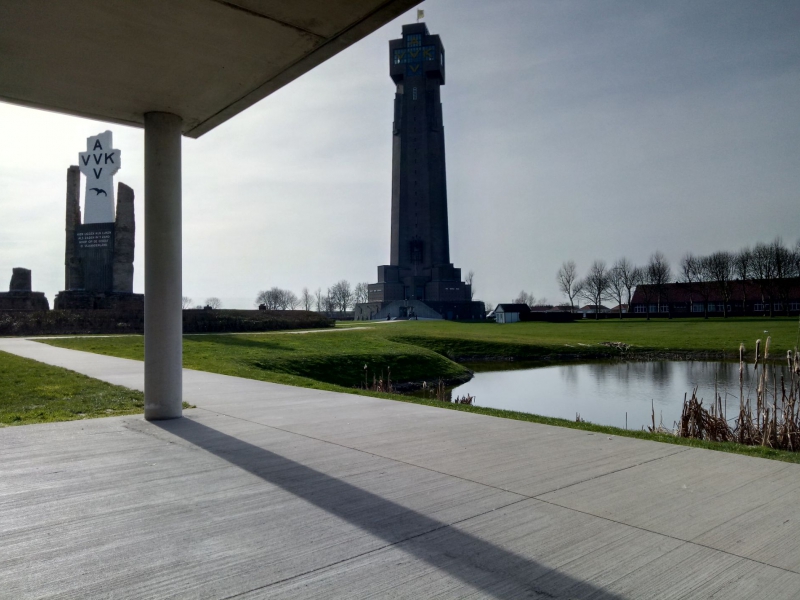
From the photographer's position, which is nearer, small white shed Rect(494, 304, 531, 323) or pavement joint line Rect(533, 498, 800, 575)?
pavement joint line Rect(533, 498, 800, 575)

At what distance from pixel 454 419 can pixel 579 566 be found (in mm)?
4451

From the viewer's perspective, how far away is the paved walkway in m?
2.85

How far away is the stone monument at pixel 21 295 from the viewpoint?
115ft

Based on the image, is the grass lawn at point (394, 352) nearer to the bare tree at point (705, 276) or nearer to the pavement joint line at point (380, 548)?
the pavement joint line at point (380, 548)

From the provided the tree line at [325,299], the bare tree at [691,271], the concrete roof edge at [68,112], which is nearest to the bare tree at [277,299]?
the tree line at [325,299]

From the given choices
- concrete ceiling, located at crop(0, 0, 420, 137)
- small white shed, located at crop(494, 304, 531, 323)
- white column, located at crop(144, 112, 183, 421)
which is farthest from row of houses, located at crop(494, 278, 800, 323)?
concrete ceiling, located at crop(0, 0, 420, 137)

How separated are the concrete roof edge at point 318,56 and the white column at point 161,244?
58 cm

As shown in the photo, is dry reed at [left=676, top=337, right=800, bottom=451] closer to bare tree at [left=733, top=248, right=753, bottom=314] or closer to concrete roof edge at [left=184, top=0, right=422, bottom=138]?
concrete roof edge at [left=184, top=0, right=422, bottom=138]

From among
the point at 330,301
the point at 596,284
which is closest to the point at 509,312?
the point at 596,284

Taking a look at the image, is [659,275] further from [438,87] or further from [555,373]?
[555,373]

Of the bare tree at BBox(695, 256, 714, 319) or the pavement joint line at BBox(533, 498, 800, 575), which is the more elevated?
the bare tree at BBox(695, 256, 714, 319)

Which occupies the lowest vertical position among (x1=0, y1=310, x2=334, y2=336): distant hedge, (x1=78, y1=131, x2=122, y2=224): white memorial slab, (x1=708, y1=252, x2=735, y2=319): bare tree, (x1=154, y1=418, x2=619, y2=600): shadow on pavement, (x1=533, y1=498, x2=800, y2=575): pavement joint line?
(x1=533, y1=498, x2=800, y2=575): pavement joint line

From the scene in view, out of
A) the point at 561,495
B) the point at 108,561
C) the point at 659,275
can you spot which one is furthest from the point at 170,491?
the point at 659,275

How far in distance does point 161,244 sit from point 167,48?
2.43 m
